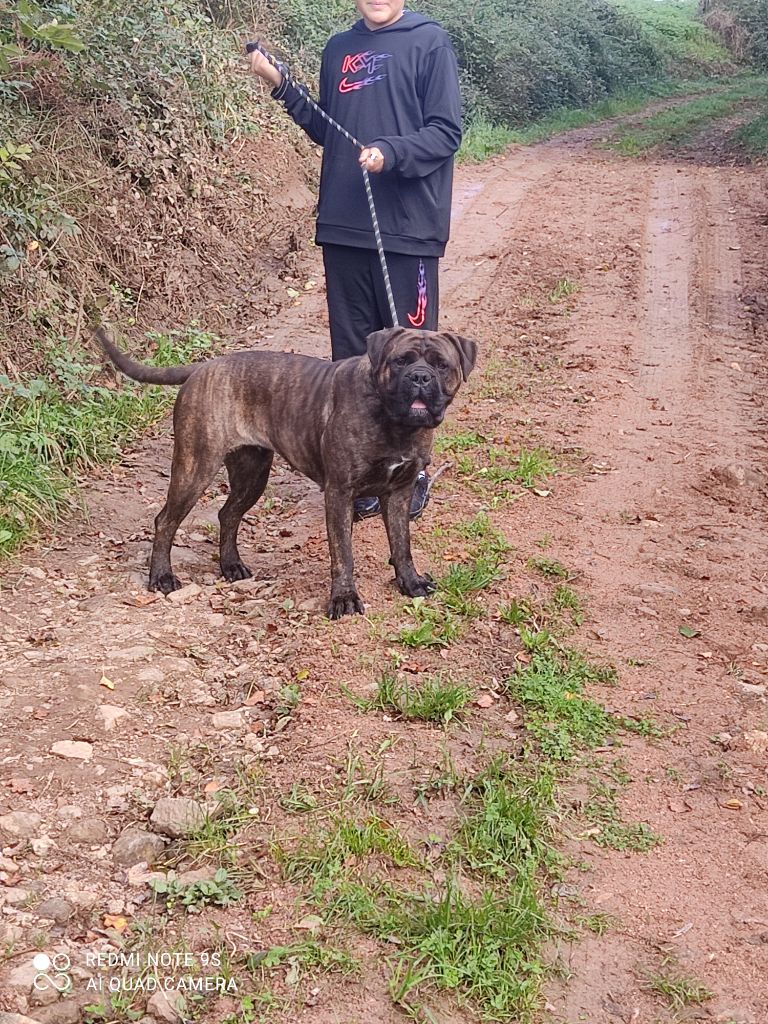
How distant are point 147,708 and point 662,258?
8.97 meters

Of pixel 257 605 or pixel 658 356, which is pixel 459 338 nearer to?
pixel 257 605

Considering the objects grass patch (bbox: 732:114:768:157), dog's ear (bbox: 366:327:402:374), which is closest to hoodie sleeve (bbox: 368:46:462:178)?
dog's ear (bbox: 366:327:402:374)

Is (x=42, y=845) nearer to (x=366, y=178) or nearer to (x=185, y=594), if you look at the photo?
(x=185, y=594)

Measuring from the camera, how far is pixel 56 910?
140 inches

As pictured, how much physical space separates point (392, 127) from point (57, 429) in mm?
2951

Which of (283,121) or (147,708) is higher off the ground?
(283,121)

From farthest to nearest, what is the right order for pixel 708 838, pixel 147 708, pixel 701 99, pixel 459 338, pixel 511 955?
1. pixel 701 99
2. pixel 459 338
3. pixel 147 708
4. pixel 708 838
5. pixel 511 955

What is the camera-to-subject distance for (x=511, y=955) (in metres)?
3.37

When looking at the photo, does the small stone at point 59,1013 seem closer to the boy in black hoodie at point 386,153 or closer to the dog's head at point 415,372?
the dog's head at point 415,372

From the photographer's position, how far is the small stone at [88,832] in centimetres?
390

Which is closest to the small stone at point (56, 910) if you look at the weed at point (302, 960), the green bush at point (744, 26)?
the weed at point (302, 960)

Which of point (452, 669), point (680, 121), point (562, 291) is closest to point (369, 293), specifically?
point (452, 669)

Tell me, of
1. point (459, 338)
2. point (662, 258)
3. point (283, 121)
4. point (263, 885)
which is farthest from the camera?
point (283, 121)

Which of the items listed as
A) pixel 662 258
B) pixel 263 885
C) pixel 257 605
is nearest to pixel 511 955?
pixel 263 885
